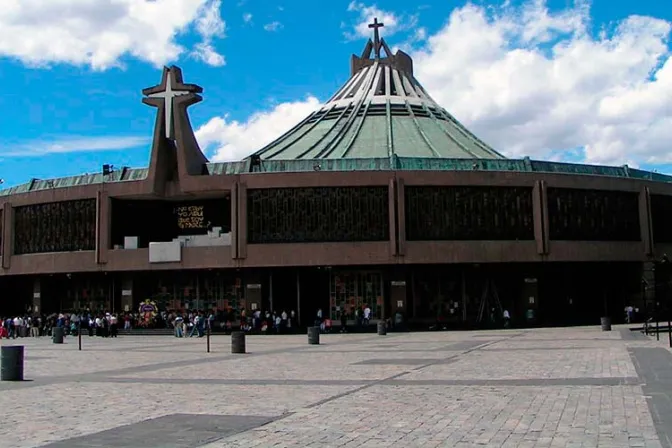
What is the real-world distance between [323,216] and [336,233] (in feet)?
4.18

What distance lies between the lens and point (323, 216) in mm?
46062

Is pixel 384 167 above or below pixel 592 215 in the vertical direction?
above

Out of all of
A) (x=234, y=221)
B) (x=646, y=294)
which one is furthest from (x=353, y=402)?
(x=646, y=294)

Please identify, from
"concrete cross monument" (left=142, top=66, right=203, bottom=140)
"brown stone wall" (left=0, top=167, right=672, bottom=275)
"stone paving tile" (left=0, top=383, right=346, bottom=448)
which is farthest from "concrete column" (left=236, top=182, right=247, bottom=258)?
"stone paving tile" (left=0, top=383, right=346, bottom=448)

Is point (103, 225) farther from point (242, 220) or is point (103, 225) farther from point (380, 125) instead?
point (380, 125)

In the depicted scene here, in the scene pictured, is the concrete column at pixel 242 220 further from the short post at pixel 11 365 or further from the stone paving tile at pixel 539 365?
the short post at pixel 11 365

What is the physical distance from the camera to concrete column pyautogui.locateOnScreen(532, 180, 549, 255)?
47.2 meters

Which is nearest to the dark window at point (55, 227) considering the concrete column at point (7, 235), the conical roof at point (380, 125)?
the concrete column at point (7, 235)

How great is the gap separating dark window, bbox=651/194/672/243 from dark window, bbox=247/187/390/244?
20.4m

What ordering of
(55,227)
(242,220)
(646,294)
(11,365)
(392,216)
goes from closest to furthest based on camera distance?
(11,365) → (392,216) → (242,220) → (646,294) → (55,227)

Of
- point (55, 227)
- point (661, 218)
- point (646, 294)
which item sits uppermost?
point (661, 218)

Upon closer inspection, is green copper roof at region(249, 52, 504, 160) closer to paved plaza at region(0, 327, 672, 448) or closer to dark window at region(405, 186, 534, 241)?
dark window at region(405, 186, 534, 241)

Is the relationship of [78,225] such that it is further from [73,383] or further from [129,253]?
[73,383]

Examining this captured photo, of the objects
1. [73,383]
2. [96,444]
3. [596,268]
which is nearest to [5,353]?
[73,383]
